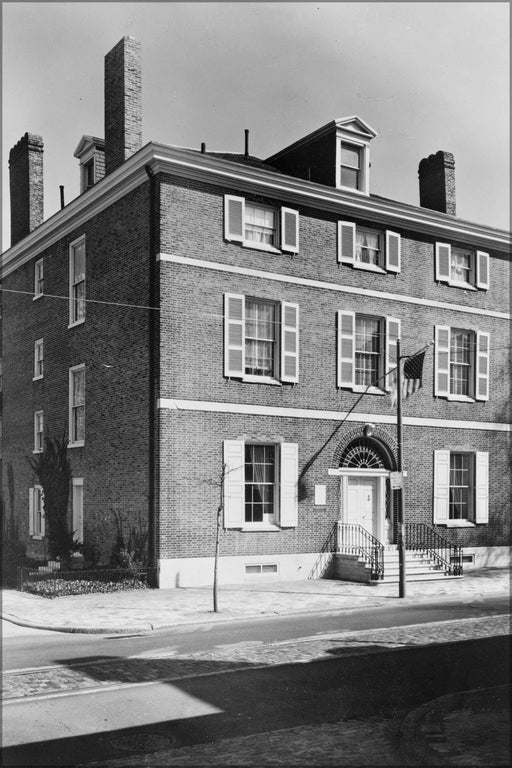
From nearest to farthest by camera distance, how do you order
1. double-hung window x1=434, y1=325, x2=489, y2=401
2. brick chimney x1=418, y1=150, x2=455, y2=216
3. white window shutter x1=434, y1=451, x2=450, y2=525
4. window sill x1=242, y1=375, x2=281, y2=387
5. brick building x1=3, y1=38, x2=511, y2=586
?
brick building x1=3, y1=38, x2=511, y2=586 < window sill x1=242, y1=375, x2=281, y2=387 < white window shutter x1=434, y1=451, x2=450, y2=525 < double-hung window x1=434, y1=325, x2=489, y2=401 < brick chimney x1=418, y1=150, x2=455, y2=216

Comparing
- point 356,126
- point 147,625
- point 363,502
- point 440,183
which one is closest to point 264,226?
point 356,126

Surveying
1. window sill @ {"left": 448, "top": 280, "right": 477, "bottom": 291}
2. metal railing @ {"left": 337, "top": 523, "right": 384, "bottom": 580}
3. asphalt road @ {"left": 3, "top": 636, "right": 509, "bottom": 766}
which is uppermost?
window sill @ {"left": 448, "top": 280, "right": 477, "bottom": 291}

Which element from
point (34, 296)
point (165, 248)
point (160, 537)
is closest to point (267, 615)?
point (160, 537)

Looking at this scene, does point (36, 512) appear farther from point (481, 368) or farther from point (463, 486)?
point (481, 368)

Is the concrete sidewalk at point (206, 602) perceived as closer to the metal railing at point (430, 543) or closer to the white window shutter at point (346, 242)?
the metal railing at point (430, 543)

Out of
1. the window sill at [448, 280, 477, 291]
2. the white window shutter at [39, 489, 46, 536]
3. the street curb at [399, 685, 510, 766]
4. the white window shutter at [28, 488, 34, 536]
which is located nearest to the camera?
the street curb at [399, 685, 510, 766]

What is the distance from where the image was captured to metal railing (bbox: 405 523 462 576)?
2307 centimetres

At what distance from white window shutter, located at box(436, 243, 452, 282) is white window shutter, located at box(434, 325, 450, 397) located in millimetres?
1588

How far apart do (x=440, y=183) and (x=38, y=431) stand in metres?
15.8

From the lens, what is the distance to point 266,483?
21141 millimetres

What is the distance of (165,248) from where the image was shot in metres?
19.6

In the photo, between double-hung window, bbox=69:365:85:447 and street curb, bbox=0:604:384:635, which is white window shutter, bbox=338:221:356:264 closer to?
double-hung window, bbox=69:365:85:447

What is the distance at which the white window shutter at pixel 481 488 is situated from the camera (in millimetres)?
25000

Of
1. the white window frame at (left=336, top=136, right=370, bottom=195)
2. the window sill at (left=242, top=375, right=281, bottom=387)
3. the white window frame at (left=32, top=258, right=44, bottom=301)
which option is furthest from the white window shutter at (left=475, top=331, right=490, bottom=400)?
the white window frame at (left=32, top=258, right=44, bottom=301)
